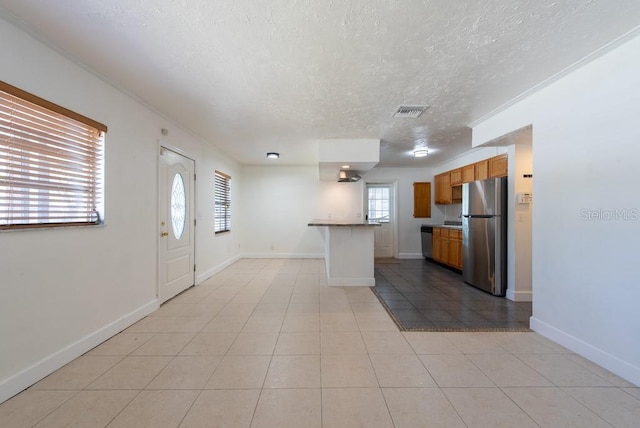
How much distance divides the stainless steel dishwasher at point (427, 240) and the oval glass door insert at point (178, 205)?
209 inches

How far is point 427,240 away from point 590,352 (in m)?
4.27

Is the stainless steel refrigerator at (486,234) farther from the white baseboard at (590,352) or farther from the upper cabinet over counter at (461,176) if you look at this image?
the white baseboard at (590,352)

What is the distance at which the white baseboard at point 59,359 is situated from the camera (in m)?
1.66

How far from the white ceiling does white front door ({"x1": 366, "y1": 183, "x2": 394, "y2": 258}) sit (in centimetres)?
381

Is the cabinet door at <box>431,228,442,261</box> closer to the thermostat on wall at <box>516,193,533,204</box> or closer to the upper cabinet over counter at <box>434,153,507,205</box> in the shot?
the upper cabinet over counter at <box>434,153,507,205</box>

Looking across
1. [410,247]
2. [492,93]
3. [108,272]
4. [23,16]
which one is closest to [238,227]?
[108,272]

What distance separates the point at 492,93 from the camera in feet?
8.52

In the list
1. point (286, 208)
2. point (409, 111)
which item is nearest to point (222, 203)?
point (286, 208)

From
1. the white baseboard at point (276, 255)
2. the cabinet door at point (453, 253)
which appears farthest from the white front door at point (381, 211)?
the white baseboard at point (276, 255)

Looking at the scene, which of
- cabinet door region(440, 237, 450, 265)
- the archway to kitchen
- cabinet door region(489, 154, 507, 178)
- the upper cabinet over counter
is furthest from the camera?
the archway to kitchen

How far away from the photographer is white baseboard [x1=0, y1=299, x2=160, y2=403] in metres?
1.66

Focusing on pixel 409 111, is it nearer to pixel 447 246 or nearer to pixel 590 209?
pixel 590 209

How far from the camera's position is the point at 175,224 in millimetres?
3635

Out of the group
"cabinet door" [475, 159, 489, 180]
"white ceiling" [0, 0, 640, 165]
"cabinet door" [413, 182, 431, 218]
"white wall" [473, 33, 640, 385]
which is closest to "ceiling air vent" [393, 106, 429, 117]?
"white ceiling" [0, 0, 640, 165]
